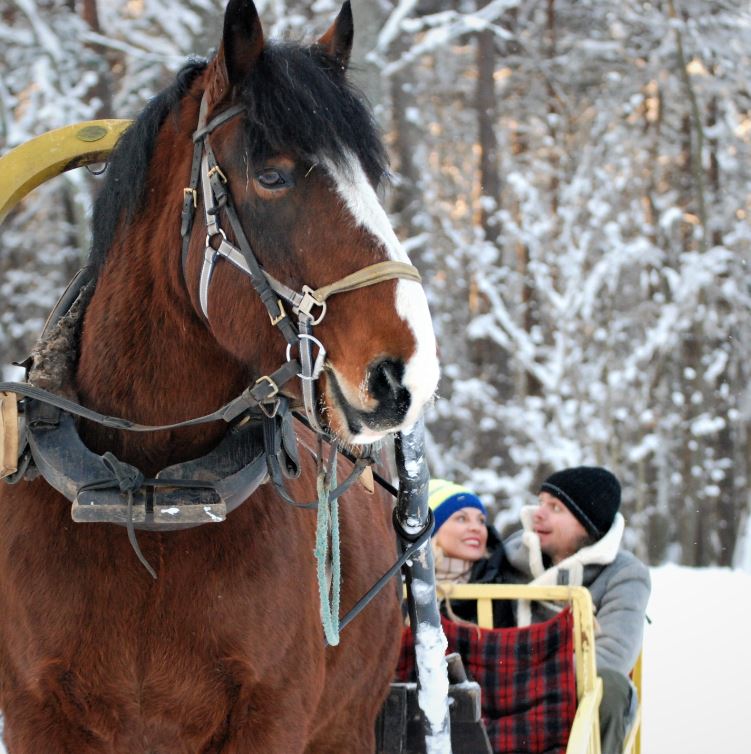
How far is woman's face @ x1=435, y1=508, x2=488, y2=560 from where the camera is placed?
4223 millimetres

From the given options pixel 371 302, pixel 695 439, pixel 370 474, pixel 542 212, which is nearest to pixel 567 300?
pixel 542 212

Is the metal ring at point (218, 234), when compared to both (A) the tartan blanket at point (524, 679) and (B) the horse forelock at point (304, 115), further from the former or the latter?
(A) the tartan blanket at point (524, 679)

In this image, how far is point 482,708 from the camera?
12.0ft

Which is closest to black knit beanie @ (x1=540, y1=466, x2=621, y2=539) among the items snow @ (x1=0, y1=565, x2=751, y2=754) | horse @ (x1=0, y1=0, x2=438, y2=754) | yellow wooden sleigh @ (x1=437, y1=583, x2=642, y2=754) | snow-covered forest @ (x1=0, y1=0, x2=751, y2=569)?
yellow wooden sleigh @ (x1=437, y1=583, x2=642, y2=754)

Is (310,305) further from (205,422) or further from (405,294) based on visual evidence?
(205,422)

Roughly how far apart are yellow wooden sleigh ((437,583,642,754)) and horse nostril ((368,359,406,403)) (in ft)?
4.85

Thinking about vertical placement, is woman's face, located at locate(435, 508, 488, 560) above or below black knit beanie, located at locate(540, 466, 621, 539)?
below

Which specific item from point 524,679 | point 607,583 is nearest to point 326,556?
point 524,679

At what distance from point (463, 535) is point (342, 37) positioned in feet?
7.47

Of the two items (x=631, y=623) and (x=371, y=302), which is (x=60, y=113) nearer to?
(x=631, y=623)

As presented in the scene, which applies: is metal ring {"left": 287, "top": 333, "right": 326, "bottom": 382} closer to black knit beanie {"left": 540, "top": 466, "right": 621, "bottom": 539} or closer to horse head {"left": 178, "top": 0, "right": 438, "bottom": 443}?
horse head {"left": 178, "top": 0, "right": 438, "bottom": 443}

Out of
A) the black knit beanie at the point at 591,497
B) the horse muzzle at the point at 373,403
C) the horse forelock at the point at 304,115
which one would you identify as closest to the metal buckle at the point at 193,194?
the horse forelock at the point at 304,115

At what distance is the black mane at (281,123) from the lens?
214 cm

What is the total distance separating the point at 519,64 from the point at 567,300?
3.89m
